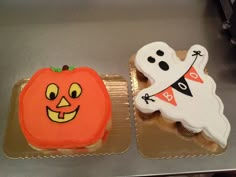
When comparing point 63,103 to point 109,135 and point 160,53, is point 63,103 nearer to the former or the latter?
point 109,135

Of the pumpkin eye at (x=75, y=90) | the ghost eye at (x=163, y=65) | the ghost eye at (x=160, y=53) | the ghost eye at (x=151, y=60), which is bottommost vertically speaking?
the pumpkin eye at (x=75, y=90)

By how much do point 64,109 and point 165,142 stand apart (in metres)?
0.22

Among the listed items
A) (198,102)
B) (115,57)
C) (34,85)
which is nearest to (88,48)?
(115,57)

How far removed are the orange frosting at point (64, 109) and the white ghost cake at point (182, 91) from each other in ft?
0.29

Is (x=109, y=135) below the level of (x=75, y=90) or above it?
Result: below

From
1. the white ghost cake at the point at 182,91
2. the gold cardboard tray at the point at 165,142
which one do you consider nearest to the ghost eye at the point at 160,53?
the white ghost cake at the point at 182,91

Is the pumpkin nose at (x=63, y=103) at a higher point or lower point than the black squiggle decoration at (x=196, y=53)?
lower

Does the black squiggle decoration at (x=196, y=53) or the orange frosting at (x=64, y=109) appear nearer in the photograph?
the orange frosting at (x=64, y=109)

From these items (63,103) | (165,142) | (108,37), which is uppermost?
(108,37)

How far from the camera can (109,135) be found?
0.69 m

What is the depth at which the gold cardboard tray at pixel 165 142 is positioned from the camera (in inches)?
26.5

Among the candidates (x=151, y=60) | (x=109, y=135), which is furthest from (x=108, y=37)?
(x=109, y=135)

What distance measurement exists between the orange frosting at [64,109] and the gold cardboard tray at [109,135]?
28 mm

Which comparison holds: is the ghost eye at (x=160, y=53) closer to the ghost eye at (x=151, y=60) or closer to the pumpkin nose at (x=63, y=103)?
the ghost eye at (x=151, y=60)
